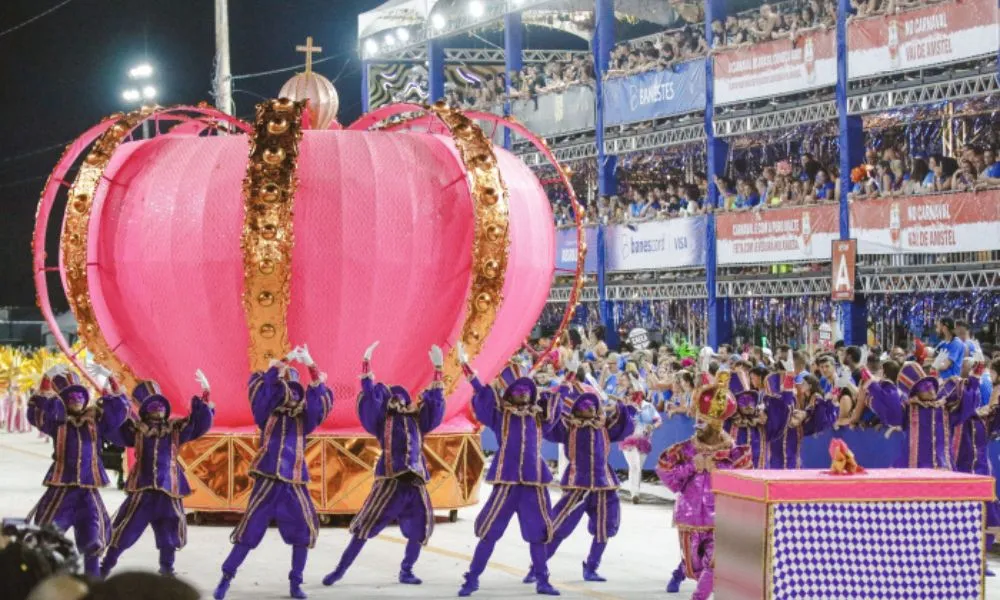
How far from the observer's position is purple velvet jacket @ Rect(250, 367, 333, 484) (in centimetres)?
1180

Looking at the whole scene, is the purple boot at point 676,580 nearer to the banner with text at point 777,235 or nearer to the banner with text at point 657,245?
the banner with text at point 777,235

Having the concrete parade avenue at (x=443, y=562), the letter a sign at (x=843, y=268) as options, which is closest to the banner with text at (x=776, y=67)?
the letter a sign at (x=843, y=268)

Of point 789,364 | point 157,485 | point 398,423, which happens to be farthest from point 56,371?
point 789,364

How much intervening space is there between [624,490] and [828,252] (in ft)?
21.4

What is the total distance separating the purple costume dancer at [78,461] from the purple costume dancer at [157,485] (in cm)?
16

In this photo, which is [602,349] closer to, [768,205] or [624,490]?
[768,205]

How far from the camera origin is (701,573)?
36.8ft

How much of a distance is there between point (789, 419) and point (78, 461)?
18.1 feet

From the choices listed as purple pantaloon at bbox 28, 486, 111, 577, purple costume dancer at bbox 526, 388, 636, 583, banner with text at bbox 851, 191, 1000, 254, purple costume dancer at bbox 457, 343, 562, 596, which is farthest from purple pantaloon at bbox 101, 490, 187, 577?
banner with text at bbox 851, 191, 1000, 254

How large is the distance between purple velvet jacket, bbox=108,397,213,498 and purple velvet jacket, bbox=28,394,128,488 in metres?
0.12

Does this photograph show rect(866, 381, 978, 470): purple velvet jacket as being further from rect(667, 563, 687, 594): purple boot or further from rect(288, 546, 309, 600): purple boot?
rect(288, 546, 309, 600): purple boot

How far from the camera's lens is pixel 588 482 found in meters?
12.2

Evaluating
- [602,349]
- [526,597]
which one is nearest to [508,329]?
[526,597]

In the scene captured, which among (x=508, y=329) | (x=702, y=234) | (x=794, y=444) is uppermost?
(x=702, y=234)
